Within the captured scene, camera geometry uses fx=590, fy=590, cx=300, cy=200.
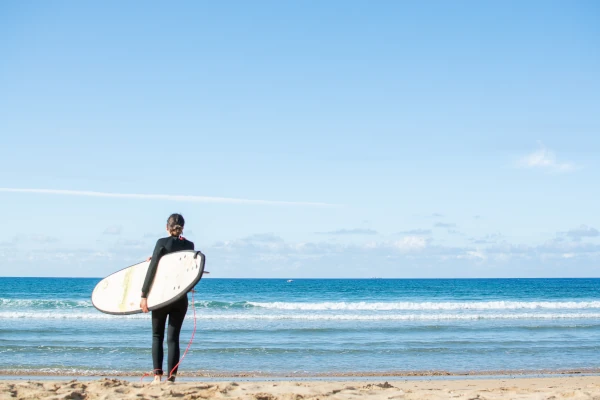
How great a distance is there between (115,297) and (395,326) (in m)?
11.0

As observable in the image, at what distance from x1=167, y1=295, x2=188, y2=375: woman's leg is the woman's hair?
0.64 meters

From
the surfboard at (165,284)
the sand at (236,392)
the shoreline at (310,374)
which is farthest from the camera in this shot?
the shoreline at (310,374)

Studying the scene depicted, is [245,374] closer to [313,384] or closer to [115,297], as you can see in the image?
[313,384]

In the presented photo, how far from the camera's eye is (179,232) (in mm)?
5797

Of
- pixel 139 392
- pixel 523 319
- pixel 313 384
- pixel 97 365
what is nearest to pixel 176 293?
pixel 139 392

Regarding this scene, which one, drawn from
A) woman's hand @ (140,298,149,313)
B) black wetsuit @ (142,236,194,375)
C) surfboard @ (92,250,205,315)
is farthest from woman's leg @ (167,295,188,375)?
woman's hand @ (140,298,149,313)

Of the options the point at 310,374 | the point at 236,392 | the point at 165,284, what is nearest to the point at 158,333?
the point at 165,284

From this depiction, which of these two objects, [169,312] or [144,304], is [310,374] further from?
[144,304]

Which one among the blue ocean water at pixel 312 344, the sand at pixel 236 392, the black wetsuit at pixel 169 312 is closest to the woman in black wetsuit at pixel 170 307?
the black wetsuit at pixel 169 312

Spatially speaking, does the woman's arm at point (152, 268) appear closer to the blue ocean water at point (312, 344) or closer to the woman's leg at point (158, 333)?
the woman's leg at point (158, 333)

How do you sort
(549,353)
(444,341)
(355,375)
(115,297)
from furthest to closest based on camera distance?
(444,341) → (549,353) → (355,375) → (115,297)

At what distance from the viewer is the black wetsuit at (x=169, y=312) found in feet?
18.6

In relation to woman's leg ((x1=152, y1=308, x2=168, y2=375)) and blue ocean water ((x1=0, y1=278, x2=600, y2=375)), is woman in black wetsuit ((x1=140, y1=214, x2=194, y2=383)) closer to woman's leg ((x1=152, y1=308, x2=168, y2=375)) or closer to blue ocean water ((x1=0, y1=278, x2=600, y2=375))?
woman's leg ((x1=152, y1=308, x2=168, y2=375))

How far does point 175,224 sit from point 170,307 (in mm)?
800
